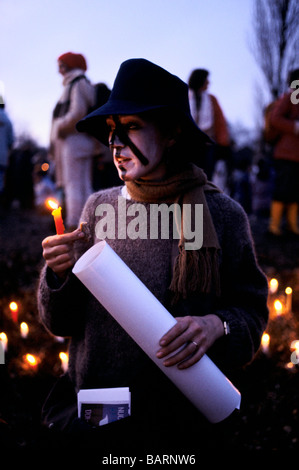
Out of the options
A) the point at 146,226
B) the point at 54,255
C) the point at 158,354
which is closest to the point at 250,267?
the point at 146,226

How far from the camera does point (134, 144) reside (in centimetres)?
150

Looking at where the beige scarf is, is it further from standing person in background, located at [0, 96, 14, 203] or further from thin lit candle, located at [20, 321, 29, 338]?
standing person in background, located at [0, 96, 14, 203]

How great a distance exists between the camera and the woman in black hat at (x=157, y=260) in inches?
58.6

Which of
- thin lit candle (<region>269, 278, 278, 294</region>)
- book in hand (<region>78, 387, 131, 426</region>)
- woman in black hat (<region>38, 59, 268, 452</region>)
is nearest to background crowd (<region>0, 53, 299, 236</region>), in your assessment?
thin lit candle (<region>269, 278, 278, 294</region>)

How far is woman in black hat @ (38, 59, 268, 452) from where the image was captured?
149 cm

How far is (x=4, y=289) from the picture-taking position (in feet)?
13.9

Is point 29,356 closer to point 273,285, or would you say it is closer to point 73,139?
point 273,285

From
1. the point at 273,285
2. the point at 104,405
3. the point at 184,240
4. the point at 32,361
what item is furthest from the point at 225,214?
the point at 273,285

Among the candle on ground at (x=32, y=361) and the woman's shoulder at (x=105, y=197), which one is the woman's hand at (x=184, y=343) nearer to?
the woman's shoulder at (x=105, y=197)

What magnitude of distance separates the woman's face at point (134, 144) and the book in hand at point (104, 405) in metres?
0.78

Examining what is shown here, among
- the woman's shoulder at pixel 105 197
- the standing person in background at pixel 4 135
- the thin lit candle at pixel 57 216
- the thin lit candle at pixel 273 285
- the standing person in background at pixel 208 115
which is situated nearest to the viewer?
the thin lit candle at pixel 57 216

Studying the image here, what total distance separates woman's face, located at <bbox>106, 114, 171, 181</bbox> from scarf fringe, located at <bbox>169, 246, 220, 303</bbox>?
35 cm

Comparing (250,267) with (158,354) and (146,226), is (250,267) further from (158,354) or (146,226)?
(158,354)

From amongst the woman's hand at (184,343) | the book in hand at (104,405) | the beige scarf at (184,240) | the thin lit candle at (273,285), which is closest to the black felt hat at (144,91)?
the beige scarf at (184,240)
